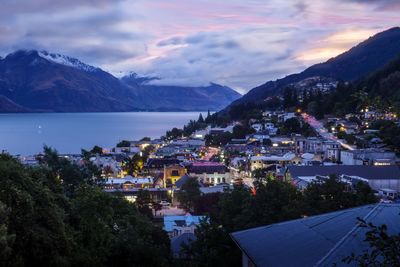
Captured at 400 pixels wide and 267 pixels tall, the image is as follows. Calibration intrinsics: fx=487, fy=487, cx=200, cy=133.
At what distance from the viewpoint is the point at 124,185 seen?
44344 mm

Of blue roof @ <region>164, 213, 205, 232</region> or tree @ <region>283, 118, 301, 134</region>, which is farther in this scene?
tree @ <region>283, 118, 301, 134</region>

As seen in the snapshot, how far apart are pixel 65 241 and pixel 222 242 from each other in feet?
21.0

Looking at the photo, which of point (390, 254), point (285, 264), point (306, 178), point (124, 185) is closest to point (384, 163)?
point (306, 178)

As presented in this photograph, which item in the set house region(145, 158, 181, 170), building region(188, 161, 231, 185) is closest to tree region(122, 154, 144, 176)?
house region(145, 158, 181, 170)

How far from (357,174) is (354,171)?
798mm

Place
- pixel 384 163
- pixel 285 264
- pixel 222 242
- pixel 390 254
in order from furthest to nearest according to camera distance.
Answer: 1. pixel 384 163
2. pixel 222 242
3. pixel 285 264
4. pixel 390 254

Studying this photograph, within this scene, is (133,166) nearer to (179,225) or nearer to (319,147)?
(319,147)

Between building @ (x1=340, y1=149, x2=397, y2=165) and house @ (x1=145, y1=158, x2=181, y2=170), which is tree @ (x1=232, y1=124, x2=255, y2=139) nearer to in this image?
house @ (x1=145, y1=158, x2=181, y2=170)

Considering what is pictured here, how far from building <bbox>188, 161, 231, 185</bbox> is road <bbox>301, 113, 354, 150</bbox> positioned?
13.4 metres

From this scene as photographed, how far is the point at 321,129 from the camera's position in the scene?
67250 millimetres

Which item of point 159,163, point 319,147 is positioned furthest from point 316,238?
point 319,147

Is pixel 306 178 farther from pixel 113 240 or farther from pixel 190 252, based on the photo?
pixel 113 240

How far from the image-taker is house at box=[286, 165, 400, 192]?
112 ft

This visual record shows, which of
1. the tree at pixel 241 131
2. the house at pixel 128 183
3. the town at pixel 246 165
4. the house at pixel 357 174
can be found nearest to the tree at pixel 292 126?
the town at pixel 246 165
